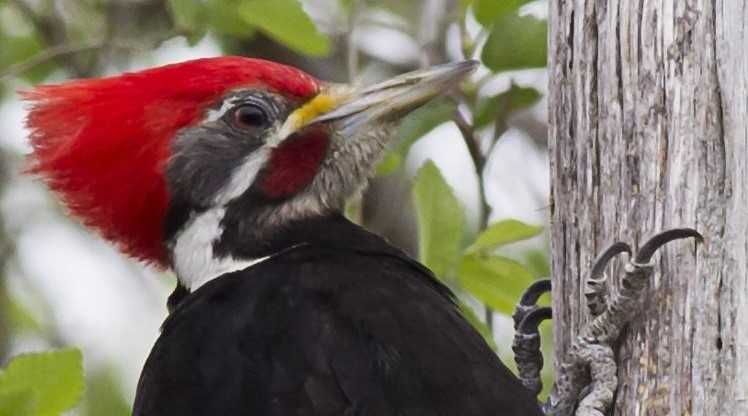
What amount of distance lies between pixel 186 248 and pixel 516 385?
0.87 m

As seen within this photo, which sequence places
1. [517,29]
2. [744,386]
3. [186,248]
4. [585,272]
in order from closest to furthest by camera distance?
[744,386]
[585,272]
[186,248]
[517,29]

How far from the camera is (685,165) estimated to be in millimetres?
3137

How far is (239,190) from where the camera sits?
12.6 ft

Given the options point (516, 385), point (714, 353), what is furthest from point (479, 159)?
point (714, 353)

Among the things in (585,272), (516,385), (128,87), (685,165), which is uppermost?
(128,87)

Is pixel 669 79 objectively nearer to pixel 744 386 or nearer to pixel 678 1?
pixel 678 1

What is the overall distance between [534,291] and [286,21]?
1.05 meters

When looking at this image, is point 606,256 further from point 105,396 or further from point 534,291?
point 105,396

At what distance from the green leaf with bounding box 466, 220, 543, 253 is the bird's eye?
0.61 metres

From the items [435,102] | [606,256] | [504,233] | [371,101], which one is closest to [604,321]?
[606,256]

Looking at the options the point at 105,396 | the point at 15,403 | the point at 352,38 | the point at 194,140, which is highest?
the point at 352,38

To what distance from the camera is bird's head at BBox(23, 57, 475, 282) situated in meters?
3.80

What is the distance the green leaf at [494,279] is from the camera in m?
4.01

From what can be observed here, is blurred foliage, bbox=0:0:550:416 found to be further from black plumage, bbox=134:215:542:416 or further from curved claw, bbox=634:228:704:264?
curved claw, bbox=634:228:704:264
